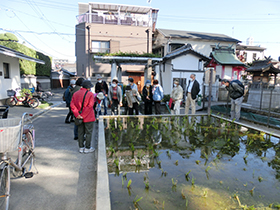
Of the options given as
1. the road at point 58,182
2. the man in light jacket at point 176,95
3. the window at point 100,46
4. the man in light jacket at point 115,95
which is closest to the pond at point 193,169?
the road at point 58,182

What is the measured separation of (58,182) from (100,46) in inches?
969

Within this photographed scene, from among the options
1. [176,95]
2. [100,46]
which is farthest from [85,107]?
[100,46]

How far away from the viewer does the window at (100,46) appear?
26161 millimetres

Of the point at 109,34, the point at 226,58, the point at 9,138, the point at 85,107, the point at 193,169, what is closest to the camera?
the point at 9,138

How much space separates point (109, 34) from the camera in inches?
1037

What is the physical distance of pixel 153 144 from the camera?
18.2ft

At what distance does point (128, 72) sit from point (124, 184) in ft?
73.4

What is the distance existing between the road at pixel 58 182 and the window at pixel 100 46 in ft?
71.8

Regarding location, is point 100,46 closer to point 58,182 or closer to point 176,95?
point 176,95

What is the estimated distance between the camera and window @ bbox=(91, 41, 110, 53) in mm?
26161

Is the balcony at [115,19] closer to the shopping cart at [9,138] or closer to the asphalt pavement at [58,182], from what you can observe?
the asphalt pavement at [58,182]

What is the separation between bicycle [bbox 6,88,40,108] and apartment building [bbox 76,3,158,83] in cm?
1397

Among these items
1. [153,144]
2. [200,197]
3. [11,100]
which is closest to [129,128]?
[153,144]

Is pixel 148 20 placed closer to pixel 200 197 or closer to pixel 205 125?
pixel 205 125
